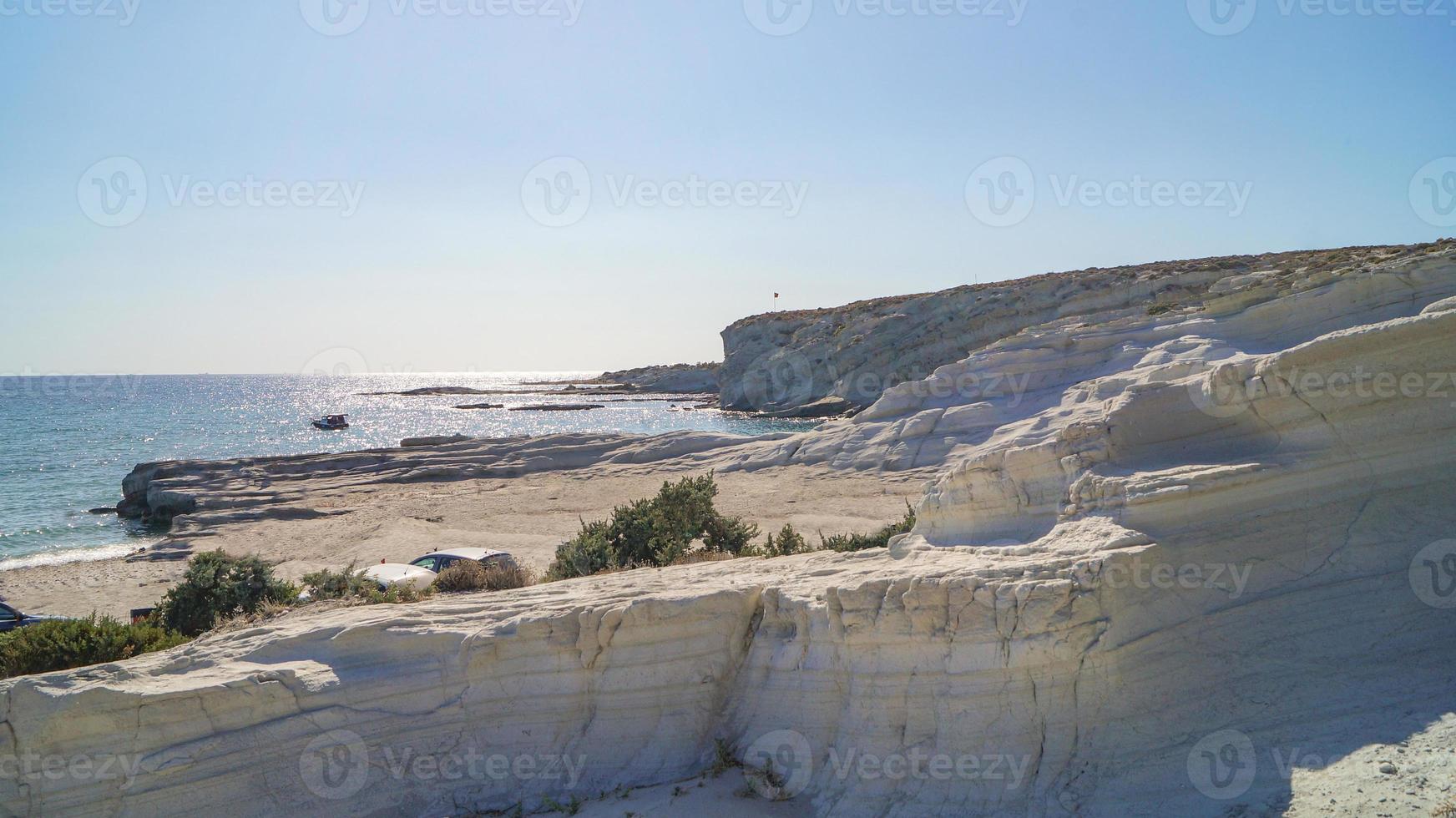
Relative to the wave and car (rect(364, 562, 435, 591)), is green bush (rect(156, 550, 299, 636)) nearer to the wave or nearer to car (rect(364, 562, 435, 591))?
car (rect(364, 562, 435, 591))

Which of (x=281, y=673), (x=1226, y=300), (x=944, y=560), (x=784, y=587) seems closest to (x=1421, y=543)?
(x=944, y=560)

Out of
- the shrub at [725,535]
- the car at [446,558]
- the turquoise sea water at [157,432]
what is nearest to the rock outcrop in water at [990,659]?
the shrub at [725,535]

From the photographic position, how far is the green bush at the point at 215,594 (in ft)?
40.1

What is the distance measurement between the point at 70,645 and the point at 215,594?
11.7 feet

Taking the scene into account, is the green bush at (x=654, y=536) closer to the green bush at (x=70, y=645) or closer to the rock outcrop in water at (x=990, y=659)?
the rock outcrop in water at (x=990, y=659)

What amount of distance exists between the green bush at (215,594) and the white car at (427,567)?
147 centimetres

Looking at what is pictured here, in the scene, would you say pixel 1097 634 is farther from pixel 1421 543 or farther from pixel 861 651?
pixel 1421 543

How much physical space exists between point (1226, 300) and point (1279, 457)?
13.3 meters

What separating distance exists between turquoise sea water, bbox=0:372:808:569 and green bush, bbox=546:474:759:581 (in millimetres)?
22329

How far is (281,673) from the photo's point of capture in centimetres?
767

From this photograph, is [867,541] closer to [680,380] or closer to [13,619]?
[13,619]

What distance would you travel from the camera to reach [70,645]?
891 cm

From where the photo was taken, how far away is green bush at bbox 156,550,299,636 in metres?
12.2

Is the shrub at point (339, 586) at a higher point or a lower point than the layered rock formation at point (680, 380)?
lower
